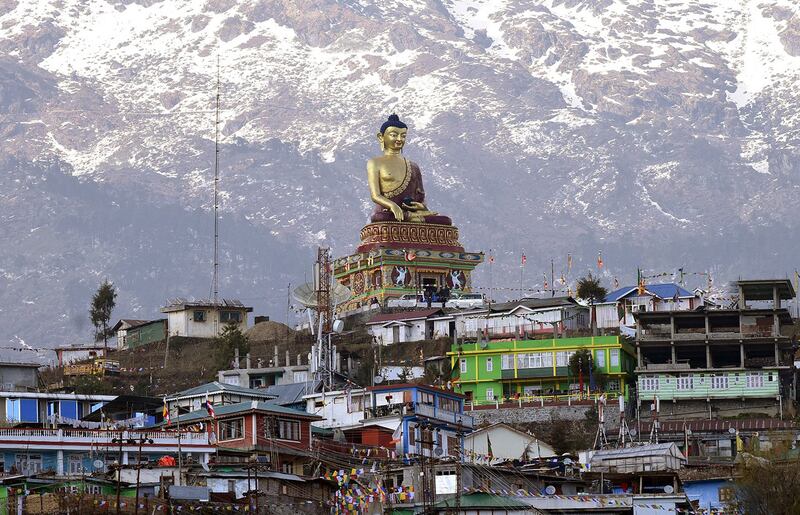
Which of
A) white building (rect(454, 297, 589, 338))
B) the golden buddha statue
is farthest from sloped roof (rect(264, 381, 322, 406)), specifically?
the golden buddha statue

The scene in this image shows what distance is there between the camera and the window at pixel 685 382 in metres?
128

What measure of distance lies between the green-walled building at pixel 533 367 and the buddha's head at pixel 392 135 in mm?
50982

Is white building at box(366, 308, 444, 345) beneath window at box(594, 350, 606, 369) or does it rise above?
above

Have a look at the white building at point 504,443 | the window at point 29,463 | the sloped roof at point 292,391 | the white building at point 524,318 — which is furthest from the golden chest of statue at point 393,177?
the window at point 29,463

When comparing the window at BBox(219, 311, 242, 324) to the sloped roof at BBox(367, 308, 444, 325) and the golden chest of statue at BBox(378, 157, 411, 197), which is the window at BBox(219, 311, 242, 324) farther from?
the golden chest of statue at BBox(378, 157, 411, 197)

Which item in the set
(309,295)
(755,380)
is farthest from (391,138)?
(755,380)

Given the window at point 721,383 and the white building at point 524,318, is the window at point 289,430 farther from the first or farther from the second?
the white building at point 524,318

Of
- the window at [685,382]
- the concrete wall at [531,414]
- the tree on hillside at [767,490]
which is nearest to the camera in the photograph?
the tree on hillside at [767,490]

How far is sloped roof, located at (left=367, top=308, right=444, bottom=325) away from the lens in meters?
150

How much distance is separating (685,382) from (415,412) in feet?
84.4

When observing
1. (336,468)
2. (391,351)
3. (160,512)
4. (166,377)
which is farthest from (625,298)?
(160,512)

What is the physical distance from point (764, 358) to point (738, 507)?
38.1 meters

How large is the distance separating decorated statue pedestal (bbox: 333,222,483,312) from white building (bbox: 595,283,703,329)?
783 inches

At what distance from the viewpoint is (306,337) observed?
150500 mm
